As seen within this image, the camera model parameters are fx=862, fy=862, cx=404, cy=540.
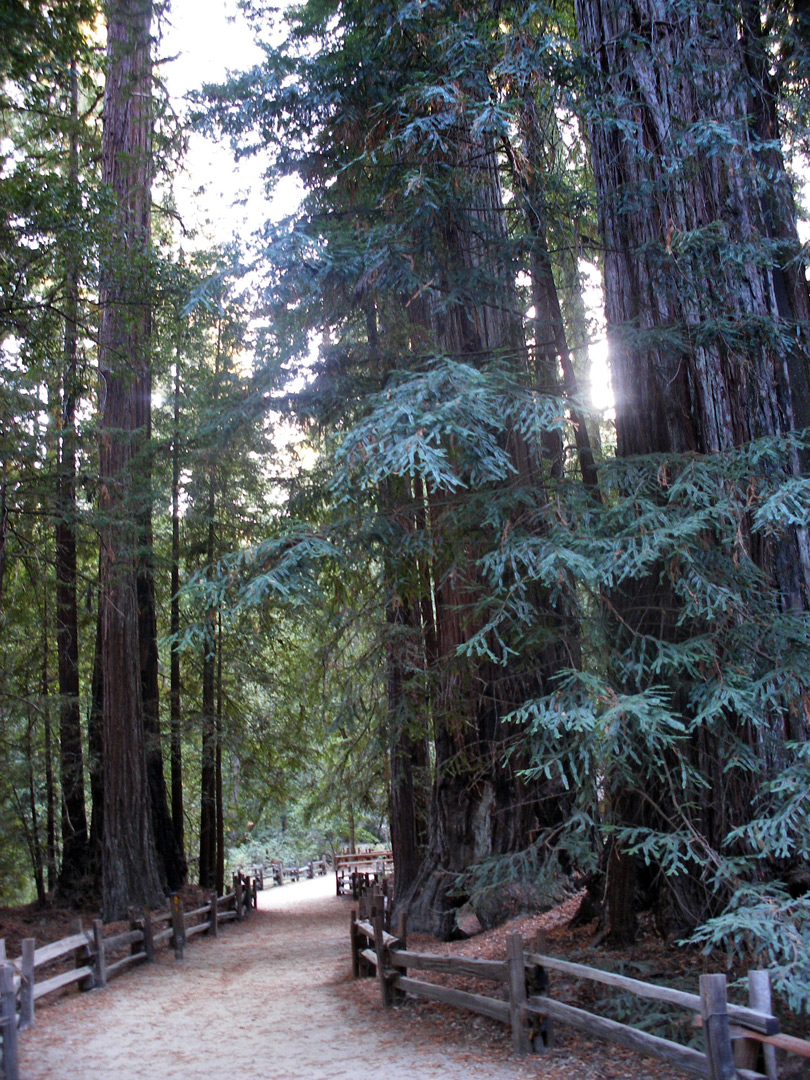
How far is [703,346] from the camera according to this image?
701 cm

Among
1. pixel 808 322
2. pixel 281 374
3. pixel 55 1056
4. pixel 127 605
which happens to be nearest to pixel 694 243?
pixel 808 322

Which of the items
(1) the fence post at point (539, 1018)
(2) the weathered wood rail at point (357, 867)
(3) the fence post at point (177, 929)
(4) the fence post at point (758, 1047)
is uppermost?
(4) the fence post at point (758, 1047)

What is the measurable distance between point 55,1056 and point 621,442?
700 centimetres

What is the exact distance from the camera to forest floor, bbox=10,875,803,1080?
6078 millimetres

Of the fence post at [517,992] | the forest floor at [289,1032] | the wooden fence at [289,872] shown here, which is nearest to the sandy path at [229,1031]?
the forest floor at [289,1032]

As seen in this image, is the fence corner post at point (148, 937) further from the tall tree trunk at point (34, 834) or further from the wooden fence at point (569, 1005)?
the tall tree trunk at point (34, 834)

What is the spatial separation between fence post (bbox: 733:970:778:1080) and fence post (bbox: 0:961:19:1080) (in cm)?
479

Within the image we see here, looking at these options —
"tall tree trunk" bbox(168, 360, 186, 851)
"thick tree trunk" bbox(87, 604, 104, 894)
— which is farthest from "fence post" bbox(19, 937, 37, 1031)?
"tall tree trunk" bbox(168, 360, 186, 851)

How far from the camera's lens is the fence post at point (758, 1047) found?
4.48 m

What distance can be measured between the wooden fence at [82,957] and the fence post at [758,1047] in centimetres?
481

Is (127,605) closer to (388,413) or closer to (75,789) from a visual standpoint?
(75,789)

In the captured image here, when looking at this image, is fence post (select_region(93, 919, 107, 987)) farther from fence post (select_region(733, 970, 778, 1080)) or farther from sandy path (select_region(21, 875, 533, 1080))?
fence post (select_region(733, 970, 778, 1080))

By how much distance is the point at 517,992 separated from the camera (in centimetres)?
630

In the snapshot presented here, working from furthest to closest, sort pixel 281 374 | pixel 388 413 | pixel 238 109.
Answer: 1. pixel 281 374
2. pixel 238 109
3. pixel 388 413
